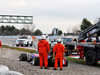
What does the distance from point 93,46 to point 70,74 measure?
12.6 feet

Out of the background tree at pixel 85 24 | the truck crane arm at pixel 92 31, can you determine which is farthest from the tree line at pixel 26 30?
the truck crane arm at pixel 92 31

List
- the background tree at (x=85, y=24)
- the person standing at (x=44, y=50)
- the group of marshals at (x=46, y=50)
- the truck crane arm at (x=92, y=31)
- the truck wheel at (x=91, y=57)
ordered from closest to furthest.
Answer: the group of marshals at (x=46, y=50) < the person standing at (x=44, y=50) < the truck wheel at (x=91, y=57) < the truck crane arm at (x=92, y=31) < the background tree at (x=85, y=24)

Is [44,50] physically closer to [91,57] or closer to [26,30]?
[91,57]

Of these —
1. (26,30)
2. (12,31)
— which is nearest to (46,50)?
(26,30)

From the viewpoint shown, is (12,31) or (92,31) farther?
(12,31)

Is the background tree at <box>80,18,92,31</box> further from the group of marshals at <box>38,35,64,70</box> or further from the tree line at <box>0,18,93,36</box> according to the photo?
the group of marshals at <box>38,35,64,70</box>

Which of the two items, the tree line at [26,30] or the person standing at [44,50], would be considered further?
the tree line at [26,30]

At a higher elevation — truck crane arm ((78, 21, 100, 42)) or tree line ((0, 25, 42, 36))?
tree line ((0, 25, 42, 36))

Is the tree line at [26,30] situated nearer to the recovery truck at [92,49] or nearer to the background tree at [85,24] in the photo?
the background tree at [85,24]

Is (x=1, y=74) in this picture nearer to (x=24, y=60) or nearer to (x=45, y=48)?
(x=45, y=48)

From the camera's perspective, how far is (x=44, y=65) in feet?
38.6

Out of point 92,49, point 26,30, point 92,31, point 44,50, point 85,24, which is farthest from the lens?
point 26,30

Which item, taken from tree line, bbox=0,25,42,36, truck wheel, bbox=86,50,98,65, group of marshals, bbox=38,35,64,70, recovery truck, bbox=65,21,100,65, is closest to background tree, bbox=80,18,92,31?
recovery truck, bbox=65,21,100,65

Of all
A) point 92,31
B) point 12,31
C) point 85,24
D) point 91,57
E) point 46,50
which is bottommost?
point 91,57
